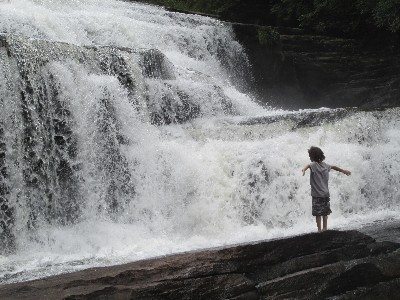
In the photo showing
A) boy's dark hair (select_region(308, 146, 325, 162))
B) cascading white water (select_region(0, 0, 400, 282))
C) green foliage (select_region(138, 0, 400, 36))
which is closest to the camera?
boy's dark hair (select_region(308, 146, 325, 162))

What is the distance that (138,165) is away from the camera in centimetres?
1043

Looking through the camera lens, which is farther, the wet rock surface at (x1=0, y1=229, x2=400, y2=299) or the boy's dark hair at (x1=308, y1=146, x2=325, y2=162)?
the boy's dark hair at (x1=308, y1=146, x2=325, y2=162)

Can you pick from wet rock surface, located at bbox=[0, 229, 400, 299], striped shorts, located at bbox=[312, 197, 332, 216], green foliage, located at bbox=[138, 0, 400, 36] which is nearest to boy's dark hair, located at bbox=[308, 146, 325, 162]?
striped shorts, located at bbox=[312, 197, 332, 216]

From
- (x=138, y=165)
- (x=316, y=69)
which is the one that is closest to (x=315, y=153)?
(x=138, y=165)

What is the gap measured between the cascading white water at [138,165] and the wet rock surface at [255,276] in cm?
259

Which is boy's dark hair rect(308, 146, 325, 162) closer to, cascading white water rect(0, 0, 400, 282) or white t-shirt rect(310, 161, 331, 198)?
white t-shirt rect(310, 161, 331, 198)

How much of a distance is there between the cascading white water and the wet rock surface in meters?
2.59

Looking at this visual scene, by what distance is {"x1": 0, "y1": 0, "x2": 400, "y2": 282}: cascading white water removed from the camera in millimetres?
9203

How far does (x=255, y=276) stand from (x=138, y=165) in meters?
5.65

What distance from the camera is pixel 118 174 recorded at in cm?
1030

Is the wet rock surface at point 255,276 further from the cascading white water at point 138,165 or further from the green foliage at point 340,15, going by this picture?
the green foliage at point 340,15

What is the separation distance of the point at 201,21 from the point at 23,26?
726 cm

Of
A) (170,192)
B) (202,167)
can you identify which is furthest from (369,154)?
(170,192)

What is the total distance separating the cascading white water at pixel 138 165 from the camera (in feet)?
30.2
